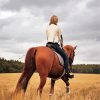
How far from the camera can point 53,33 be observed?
1526cm

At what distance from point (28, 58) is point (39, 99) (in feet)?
10.2

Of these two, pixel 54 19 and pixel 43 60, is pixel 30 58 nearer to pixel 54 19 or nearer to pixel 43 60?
pixel 43 60

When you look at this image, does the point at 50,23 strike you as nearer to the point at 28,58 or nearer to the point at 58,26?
the point at 58,26

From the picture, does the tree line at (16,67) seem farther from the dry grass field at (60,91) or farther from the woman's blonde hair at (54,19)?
the woman's blonde hair at (54,19)

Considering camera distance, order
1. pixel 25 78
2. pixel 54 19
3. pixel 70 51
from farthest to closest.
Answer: pixel 70 51 → pixel 54 19 → pixel 25 78

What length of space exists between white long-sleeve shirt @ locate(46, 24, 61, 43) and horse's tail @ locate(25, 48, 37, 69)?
0.97m

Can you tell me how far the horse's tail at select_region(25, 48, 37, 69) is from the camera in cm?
1465

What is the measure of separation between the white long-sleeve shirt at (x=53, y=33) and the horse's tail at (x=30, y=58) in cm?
97

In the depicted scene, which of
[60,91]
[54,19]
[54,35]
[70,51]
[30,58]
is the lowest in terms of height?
[60,91]

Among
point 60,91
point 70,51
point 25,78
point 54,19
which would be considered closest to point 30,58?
point 25,78

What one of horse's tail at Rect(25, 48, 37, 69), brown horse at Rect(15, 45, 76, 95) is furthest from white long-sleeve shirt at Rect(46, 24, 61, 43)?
horse's tail at Rect(25, 48, 37, 69)

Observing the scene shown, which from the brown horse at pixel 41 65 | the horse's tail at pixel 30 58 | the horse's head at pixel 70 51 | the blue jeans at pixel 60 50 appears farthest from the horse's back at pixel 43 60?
the horse's head at pixel 70 51

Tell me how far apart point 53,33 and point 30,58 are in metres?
1.30

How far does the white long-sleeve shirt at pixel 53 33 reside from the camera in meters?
15.3
